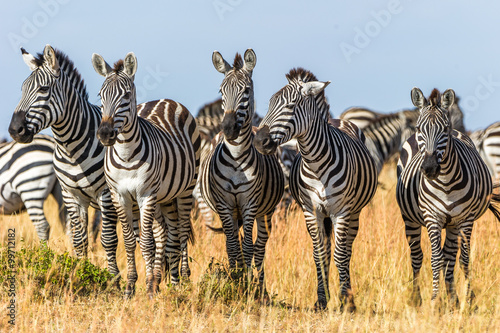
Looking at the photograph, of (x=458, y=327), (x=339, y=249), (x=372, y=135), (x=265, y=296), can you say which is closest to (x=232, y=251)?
(x=265, y=296)

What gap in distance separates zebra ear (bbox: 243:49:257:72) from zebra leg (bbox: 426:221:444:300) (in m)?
2.84

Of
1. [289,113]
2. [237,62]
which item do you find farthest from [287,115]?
[237,62]

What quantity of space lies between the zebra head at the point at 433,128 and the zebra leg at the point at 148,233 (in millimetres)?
3021

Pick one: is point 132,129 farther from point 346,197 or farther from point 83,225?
point 346,197

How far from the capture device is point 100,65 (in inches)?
288

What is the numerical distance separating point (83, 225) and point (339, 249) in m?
3.33

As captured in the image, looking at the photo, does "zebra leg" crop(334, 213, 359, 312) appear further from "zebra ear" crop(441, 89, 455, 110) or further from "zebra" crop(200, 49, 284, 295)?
"zebra ear" crop(441, 89, 455, 110)

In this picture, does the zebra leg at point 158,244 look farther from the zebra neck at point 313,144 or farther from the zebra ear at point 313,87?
the zebra ear at point 313,87

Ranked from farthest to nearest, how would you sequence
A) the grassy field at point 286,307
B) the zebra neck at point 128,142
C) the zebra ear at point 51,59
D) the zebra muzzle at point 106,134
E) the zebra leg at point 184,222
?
the zebra leg at point 184,222, the zebra ear at point 51,59, the zebra neck at point 128,142, the zebra muzzle at point 106,134, the grassy field at point 286,307

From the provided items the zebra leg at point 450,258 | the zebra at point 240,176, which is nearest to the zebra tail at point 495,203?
the zebra leg at point 450,258

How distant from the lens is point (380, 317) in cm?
677

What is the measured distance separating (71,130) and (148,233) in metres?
1.82

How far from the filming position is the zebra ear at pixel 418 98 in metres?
7.34

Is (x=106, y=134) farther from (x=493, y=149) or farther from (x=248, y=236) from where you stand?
(x=493, y=149)
